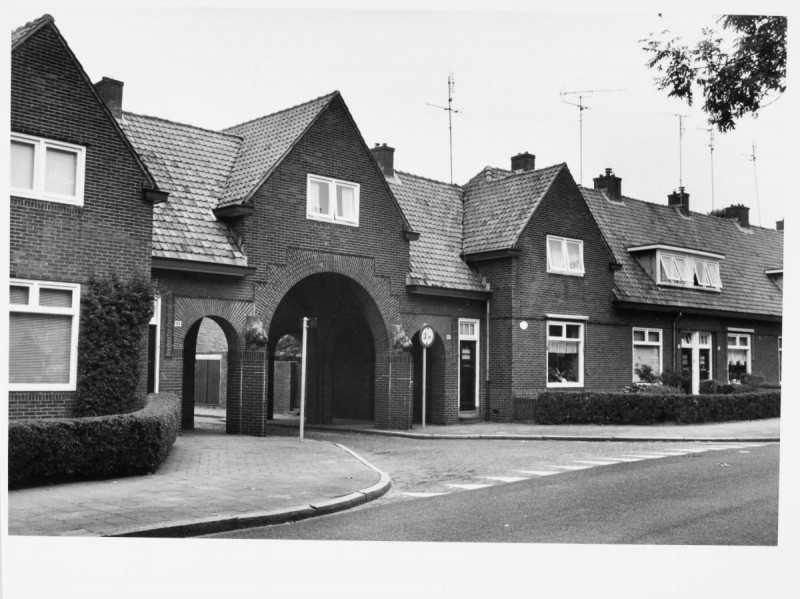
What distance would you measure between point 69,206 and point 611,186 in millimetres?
23466

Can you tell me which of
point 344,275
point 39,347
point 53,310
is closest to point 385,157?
point 344,275

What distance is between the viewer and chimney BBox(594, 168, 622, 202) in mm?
34562

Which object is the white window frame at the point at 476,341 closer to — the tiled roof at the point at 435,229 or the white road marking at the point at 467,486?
the tiled roof at the point at 435,229

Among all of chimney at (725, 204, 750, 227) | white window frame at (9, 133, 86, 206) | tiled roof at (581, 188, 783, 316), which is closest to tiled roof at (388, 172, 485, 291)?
tiled roof at (581, 188, 783, 316)

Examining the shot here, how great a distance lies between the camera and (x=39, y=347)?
1548 centimetres

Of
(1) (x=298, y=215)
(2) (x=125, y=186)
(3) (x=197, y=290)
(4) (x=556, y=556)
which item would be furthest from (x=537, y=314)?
(4) (x=556, y=556)

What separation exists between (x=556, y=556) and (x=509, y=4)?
7114 millimetres

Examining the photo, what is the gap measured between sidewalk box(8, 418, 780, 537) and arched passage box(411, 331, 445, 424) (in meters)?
7.09

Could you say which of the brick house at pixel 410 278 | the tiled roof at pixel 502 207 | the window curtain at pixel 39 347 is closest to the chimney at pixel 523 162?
the brick house at pixel 410 278

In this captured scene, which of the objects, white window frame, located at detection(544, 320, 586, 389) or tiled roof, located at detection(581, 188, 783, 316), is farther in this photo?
tiled roof, located at detection(581, 188, 783, 316)

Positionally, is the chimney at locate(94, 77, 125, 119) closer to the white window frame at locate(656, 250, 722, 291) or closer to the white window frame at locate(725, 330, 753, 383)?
the white window frame at locate(656, 250, 722, 291)

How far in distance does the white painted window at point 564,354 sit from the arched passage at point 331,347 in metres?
5.48

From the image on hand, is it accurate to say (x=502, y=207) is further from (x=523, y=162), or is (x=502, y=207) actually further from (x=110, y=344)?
(x=110, y=344)

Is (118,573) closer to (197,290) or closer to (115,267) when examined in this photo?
(115,267)
